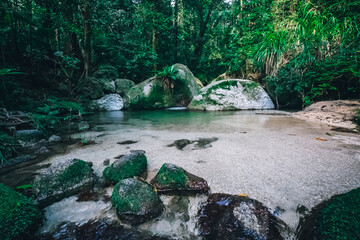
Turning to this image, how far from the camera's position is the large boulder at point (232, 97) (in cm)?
712

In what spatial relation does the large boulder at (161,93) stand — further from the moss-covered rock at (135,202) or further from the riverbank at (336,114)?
the moss-covered rock at (135,202)

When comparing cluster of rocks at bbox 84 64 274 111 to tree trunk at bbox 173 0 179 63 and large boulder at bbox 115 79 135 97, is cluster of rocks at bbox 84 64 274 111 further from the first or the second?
tree trunk at bbox 173 0 179 63

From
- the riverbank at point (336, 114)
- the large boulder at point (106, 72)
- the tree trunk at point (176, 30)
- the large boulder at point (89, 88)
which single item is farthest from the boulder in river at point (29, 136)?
the tree trunk at point (176, 30)

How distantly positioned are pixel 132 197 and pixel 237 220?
0.75m

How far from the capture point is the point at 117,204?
1179mm

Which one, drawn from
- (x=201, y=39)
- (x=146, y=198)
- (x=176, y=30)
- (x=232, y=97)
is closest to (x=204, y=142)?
(x=146, y=198)

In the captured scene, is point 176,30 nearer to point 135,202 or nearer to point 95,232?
point 135,202

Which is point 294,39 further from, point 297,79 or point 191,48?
point 191,48

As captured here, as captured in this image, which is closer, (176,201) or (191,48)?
(176,201)

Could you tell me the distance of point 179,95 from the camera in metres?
8.23

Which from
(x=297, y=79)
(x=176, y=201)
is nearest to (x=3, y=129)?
(x=176, y=201)

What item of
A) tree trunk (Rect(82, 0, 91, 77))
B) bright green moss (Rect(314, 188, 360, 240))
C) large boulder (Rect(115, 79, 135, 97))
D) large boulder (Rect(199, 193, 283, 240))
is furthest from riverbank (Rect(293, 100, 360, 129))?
tree trunk (Rect(82, 0, 91, 77))

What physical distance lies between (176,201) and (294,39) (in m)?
3.45

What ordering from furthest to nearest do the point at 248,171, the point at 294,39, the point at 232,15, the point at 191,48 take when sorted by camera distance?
the point at 191,48, the point at 232,15, the point at 294,39, the point at 248,171
